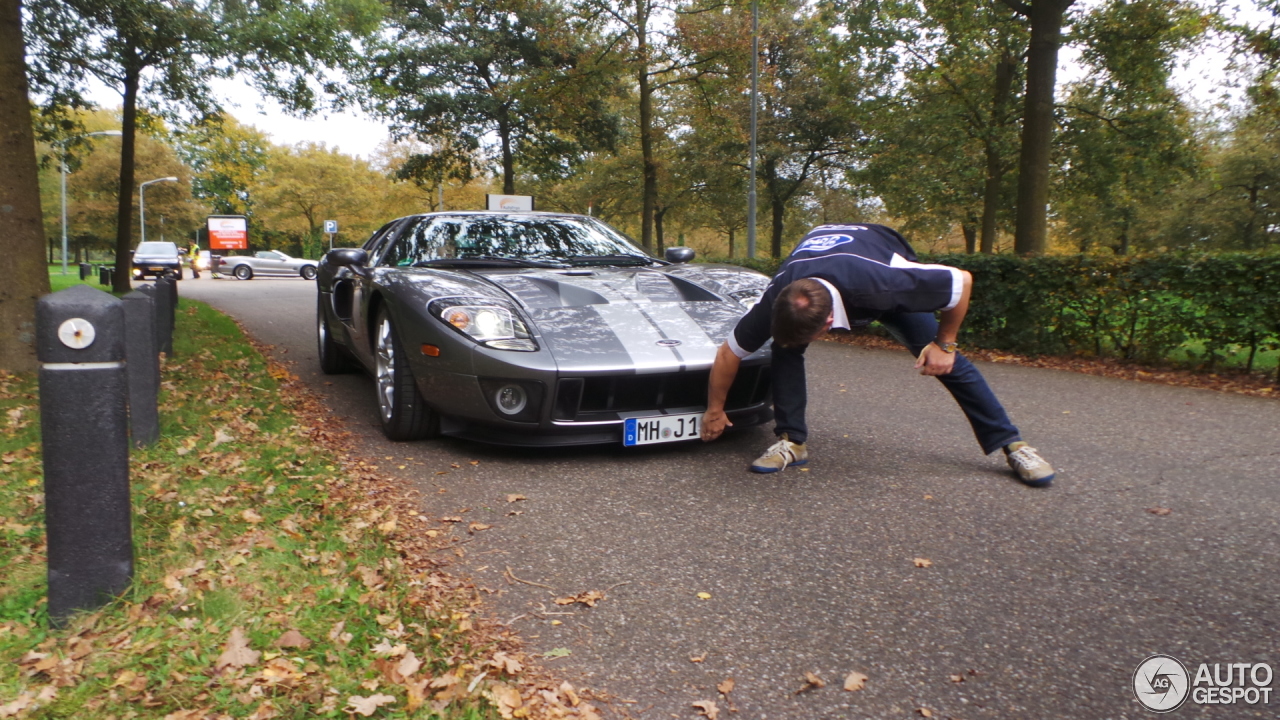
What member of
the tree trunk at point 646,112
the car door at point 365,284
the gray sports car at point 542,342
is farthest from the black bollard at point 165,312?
the tree trunk at point 646,112

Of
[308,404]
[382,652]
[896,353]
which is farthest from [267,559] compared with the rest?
[896,353]

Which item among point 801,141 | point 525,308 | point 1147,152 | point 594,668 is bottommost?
point 594,668

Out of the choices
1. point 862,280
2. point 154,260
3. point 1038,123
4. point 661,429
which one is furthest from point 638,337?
point 154,260

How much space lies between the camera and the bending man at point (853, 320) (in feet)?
11.5

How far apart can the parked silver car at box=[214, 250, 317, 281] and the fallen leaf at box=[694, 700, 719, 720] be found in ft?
121

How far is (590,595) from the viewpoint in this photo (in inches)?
107

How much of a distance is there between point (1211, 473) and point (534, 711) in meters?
3.63

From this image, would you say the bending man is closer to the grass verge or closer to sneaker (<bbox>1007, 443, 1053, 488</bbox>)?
sneaker (<bbox>1007, 443, 1053, 488</bbox>)

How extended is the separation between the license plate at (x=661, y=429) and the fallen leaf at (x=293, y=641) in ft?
6.19

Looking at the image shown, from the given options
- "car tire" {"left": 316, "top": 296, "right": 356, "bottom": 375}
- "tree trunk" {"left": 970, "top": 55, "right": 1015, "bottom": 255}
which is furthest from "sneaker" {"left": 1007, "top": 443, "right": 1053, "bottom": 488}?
"tree trunk" {"left": 970, "top": 55, "right": 1015, "bottom": 255}

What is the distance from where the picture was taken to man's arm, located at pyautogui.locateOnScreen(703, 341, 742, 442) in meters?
3.83

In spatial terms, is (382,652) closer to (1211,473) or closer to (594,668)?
(594,668)

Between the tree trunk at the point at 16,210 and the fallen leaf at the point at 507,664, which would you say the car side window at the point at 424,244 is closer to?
the tree trunk at the point at 16,210

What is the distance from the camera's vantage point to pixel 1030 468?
12.5 feet
